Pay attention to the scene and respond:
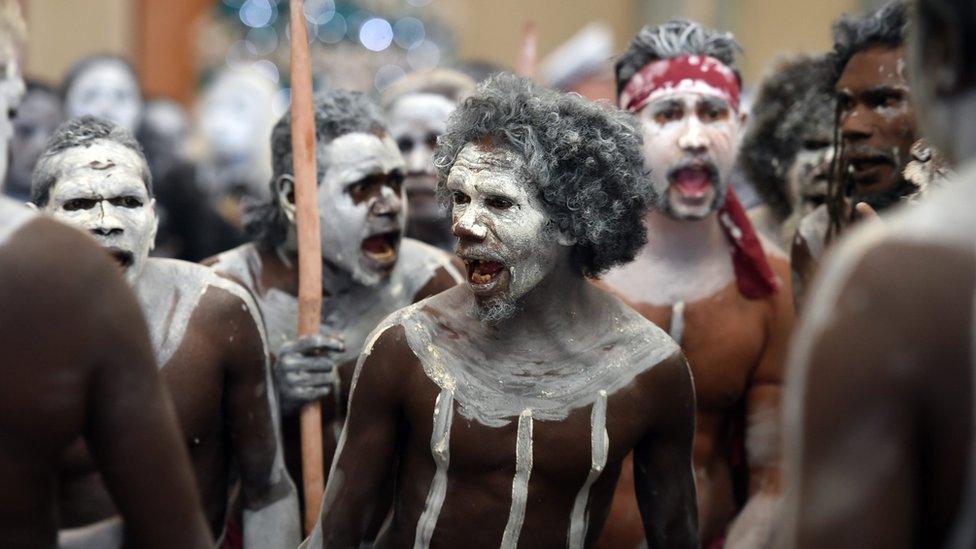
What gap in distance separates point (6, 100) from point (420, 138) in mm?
2667

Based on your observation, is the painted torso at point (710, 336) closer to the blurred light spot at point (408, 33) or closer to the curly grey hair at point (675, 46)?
the curly grey hair at point (675, 46)

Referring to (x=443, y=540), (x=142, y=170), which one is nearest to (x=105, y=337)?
(x=443, y=540)

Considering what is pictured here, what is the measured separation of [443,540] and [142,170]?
48.4 inches

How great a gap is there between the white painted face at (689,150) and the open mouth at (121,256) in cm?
151

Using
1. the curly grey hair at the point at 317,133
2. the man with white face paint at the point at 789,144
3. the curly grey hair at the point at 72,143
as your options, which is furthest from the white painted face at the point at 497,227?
the man with white face paint at the point at 789,144

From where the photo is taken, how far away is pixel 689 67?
423cm

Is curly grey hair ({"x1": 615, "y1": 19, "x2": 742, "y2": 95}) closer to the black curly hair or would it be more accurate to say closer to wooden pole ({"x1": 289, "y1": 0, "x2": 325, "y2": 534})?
the black curly hair

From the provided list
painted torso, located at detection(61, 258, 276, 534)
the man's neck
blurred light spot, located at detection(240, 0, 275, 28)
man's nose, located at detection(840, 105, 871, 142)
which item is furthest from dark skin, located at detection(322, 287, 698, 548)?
blurred light spot, located at detection(240, 0, 275, 28)

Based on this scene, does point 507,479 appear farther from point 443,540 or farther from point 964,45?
point 964,45

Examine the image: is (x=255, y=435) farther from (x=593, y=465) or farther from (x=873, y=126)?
(x=873, y=126)

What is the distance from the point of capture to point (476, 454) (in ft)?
10.1

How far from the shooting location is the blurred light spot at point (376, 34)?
11078 millimetres

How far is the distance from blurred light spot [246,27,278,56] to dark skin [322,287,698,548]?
8161 mm

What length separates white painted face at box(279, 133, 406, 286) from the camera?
4086 mm
